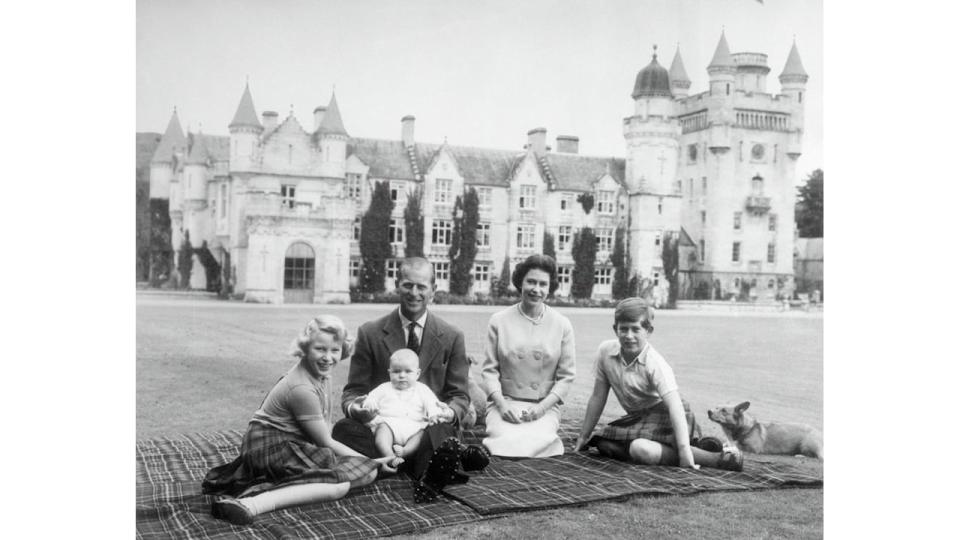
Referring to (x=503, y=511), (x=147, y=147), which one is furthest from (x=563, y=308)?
(x=147, y=147)

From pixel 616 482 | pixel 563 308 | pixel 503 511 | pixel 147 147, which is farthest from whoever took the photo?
pixel 563 308

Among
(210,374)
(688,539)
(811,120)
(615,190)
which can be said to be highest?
(811,120)

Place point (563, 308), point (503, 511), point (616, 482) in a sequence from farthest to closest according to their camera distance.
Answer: point (563, 308) → point (616, 482) → point (503, 511)

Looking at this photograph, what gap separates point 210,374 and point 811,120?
4.61m

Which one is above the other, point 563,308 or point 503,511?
point 563,308

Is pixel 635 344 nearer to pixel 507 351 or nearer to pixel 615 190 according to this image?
pixel 507 351

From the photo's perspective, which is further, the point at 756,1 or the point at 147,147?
the point at 756,1

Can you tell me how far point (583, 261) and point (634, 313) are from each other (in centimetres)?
79

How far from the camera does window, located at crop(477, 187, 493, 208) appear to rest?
287 inches

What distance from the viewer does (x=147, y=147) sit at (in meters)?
6.65

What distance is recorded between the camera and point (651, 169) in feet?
25.2

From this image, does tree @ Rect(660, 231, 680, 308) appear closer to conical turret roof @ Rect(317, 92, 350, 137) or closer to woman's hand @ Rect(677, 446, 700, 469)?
woman's hand @ Rect(677, 446, 700, 469)

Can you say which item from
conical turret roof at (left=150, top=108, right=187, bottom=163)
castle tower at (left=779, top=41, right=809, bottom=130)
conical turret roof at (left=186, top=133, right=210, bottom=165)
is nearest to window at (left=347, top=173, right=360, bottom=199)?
conical turret roof at (left=186, top=133, right=210, bottom=165)

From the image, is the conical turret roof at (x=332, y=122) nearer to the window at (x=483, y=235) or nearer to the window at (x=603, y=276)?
the window at (x=483, y=235)
